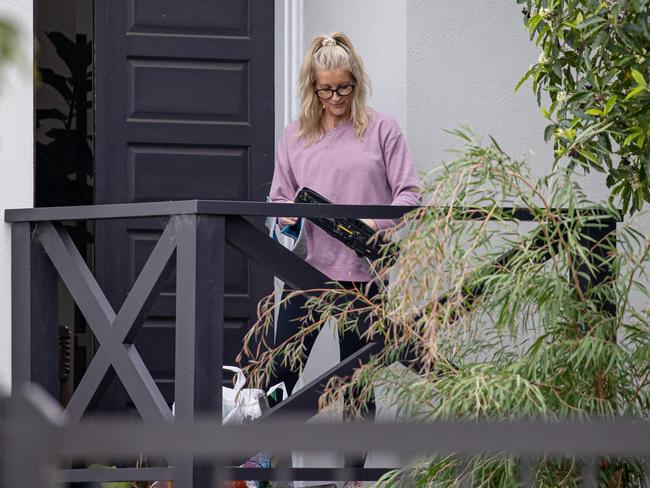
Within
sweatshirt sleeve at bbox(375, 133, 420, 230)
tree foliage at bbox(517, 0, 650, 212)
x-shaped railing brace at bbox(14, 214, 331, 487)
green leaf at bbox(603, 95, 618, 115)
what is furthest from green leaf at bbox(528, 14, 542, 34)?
x-shaped railing brace at bbox(14, 214, 331, 487)

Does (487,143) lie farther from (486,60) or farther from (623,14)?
(623,14)

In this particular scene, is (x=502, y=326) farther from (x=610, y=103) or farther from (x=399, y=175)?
(x=399, y=175)

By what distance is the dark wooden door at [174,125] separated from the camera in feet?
16.8

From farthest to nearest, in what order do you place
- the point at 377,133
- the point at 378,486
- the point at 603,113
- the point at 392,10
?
the point at 392,10 < the point at 377,133 < the point at 603,113 < the point at 378,486

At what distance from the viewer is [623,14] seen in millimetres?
3471

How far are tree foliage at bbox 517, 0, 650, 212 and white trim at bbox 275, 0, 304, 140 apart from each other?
1771 mm

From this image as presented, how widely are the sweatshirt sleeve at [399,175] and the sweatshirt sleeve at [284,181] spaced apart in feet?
1.18

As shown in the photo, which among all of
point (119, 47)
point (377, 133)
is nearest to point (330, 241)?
point (377, 133)

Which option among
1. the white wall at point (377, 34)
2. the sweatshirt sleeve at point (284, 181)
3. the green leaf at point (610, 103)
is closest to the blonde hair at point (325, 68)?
the sweatshirt sleeve at point (284, 181)

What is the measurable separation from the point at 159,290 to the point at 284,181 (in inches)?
33.9

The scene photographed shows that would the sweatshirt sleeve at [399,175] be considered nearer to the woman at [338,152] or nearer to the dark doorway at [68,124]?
the woman at [338,152]

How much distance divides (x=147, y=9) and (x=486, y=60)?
4.98 ft

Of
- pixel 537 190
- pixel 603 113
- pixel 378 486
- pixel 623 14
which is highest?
pixel 623 14

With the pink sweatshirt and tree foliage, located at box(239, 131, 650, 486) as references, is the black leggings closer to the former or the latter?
the pink sweatshirt
